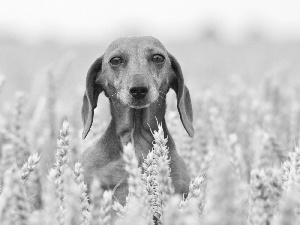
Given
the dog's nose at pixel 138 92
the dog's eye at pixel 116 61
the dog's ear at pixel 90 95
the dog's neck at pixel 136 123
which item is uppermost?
the dog's eye at pixel 116 61

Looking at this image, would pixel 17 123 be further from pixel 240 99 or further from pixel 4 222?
pixel 240 99

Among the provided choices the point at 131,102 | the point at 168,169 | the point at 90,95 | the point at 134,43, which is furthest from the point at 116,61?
the point at 168,169

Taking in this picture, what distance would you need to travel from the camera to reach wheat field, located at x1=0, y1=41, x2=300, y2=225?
232 cm

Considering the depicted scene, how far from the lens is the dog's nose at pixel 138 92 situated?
4.61 meters

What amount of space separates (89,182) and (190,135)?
34.3 inches

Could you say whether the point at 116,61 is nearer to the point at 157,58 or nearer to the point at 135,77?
the point at 157,58

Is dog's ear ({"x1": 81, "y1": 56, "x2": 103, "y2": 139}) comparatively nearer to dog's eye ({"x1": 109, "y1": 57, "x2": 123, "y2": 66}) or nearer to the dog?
the dog

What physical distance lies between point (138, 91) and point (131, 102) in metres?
0.15

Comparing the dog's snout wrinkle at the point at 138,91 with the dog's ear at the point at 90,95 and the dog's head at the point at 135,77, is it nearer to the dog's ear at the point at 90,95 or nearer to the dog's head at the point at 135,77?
the dog's head at the point at 135,77

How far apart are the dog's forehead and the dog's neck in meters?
0.45

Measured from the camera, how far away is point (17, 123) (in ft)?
16.0

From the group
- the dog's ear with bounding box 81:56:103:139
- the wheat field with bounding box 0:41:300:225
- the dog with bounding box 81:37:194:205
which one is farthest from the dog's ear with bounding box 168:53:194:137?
the dog's ear with bounding box 81:56:103:139

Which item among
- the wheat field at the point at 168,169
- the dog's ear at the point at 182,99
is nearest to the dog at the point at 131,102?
the dog's ear at the point at 182,99

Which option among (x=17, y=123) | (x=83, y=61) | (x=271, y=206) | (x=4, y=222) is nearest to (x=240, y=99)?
(x=17, y=123)
